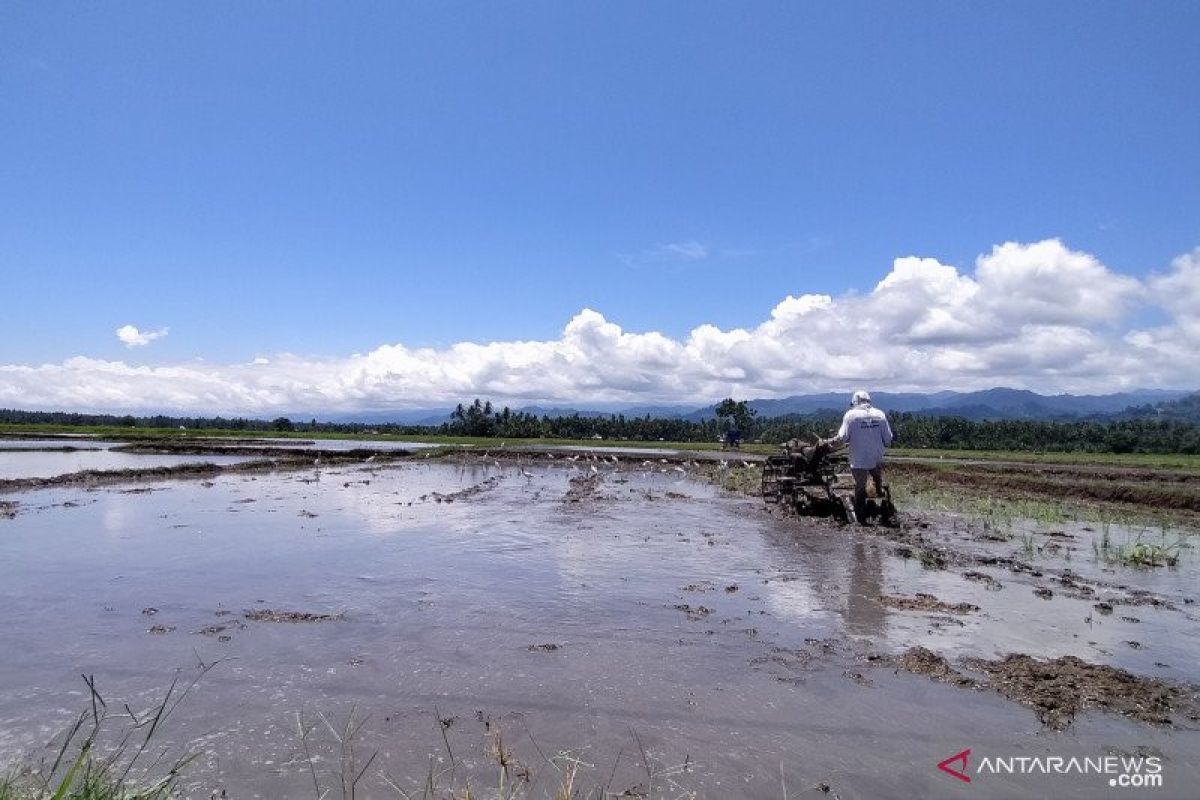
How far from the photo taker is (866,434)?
47.3ft

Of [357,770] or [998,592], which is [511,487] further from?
[357,770]

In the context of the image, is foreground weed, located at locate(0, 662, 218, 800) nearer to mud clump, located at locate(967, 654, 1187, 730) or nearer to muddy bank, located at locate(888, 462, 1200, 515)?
mud clump, located at locate(967, 654, 1187, 730)

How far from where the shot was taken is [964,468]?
3406cm

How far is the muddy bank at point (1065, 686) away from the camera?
18.0 feet

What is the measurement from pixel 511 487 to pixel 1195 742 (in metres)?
23.0

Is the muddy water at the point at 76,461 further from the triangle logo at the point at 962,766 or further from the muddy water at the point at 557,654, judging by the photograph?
the triangle logo at the point at 962,766

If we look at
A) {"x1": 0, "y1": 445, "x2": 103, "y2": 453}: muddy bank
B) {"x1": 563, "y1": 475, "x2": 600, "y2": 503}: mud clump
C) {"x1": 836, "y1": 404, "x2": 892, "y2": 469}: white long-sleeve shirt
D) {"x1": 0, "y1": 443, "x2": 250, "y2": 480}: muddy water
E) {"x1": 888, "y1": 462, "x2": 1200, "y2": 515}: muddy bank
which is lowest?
{"x1": 563, "y1": 475, "x2": 600, "y2": 503}: mud clump

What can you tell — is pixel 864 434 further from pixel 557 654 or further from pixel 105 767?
pixel 105 767

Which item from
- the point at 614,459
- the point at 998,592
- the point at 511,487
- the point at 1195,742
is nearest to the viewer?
the point at 1195,742

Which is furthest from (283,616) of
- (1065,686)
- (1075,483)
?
(1075,483)

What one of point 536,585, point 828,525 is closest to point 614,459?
point 828,525

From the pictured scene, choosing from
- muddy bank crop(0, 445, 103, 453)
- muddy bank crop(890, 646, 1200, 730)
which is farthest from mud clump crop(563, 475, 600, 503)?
muddy bank crop(0, 445, 103, 453)

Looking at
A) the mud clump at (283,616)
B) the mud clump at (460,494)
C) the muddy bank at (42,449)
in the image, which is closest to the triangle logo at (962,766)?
the mud clump at (283,616)

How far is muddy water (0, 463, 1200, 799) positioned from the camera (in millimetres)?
4746
